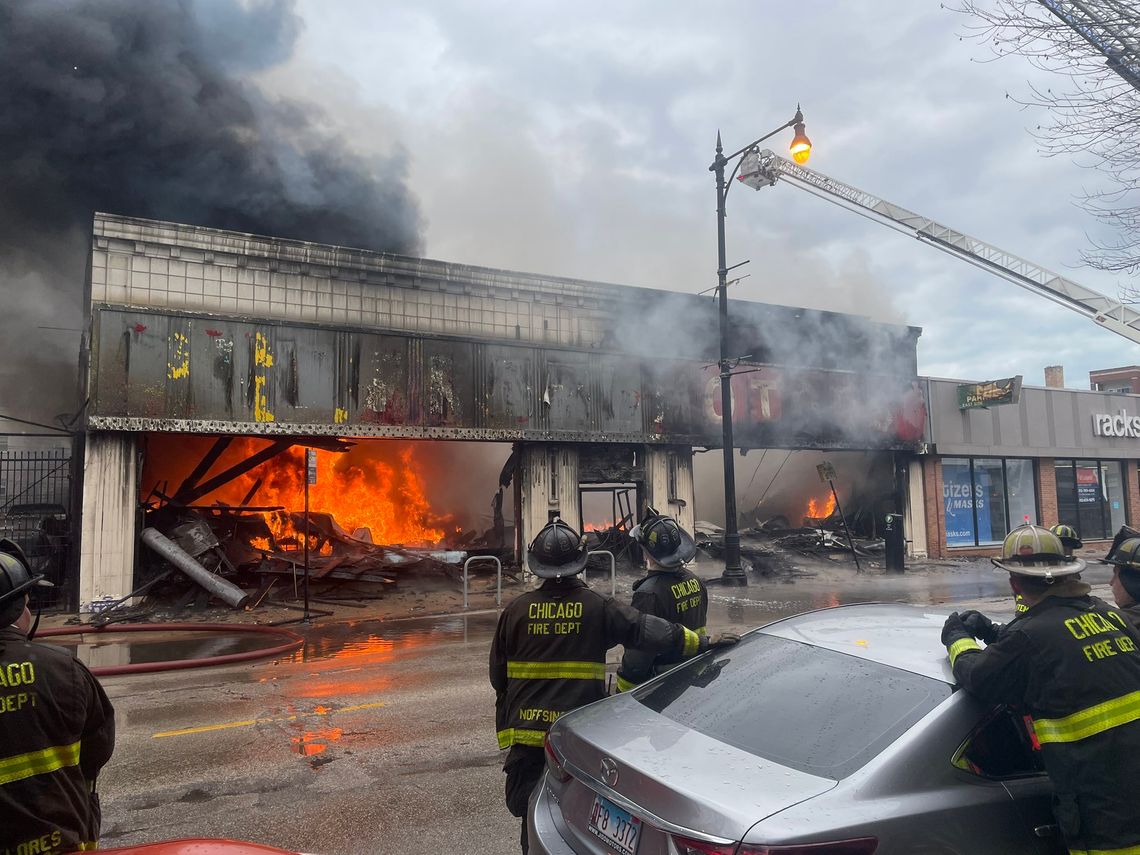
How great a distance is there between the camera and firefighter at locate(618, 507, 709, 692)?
12.5 feet

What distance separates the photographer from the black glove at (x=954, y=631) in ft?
9.01

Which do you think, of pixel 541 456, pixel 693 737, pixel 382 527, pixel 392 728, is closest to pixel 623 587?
pixel 541 456

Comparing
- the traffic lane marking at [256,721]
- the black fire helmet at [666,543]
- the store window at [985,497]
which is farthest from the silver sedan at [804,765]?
the store window at [985,497]

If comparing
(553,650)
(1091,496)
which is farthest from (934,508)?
(553,650)

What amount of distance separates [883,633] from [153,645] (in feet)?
34.0

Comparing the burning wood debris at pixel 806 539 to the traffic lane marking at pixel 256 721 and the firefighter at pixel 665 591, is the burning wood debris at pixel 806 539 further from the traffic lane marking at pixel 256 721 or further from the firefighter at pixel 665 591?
the firefighter at pixel 665 591

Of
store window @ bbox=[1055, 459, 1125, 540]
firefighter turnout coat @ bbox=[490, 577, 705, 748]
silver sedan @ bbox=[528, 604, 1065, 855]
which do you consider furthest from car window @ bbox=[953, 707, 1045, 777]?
store window @ bbox=[1055, 459, 1125, 540]

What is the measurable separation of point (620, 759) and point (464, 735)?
3590mm

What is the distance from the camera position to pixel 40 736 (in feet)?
7.25

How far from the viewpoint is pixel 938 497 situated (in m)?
22.2

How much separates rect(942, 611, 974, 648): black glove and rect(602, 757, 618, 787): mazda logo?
132 centimetres

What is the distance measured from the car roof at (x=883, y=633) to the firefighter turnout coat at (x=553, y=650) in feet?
2.05

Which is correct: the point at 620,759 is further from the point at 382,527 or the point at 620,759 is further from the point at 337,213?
the point at 337,213

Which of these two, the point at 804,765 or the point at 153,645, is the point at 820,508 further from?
the point at 804,765
